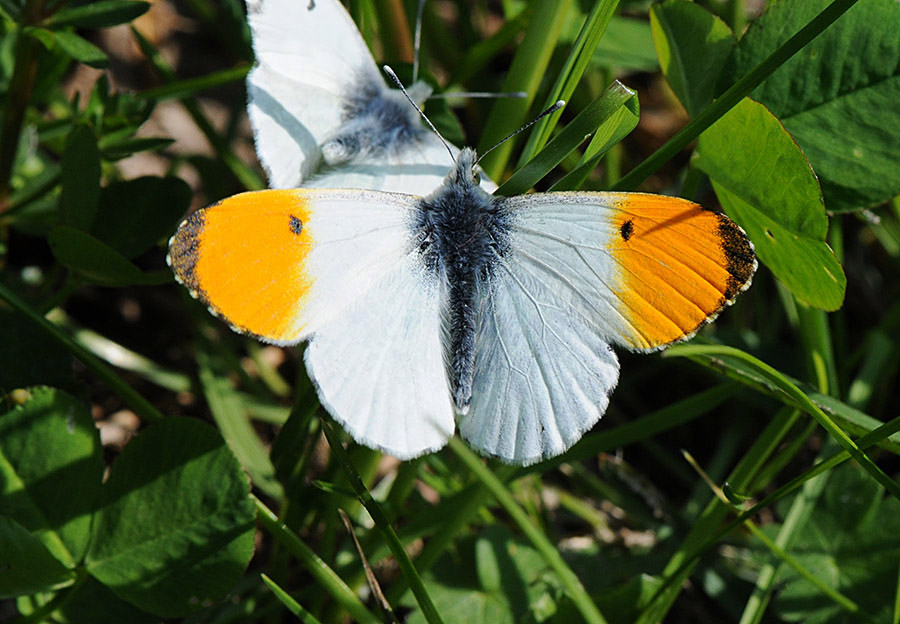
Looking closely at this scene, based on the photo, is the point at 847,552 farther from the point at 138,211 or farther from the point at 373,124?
the point at 138,211

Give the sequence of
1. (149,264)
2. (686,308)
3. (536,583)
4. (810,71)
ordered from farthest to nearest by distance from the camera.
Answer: (149,264) < (536,583) < (810,71) < (686,308)

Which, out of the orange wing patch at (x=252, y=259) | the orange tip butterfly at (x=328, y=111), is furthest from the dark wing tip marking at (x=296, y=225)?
the orange tip butterfly at (x=328, y=111)

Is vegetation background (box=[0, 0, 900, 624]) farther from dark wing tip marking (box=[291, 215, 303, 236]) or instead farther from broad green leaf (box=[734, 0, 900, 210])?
dark wing tip marking (box=[291, 215, 303, 236])

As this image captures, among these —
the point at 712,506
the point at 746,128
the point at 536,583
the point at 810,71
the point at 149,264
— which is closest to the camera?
the point at 746,128

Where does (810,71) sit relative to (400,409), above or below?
above

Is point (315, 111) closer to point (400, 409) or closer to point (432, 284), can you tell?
point (432, 284)

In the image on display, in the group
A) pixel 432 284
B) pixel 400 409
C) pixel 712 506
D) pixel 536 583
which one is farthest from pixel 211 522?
pixel 712 506

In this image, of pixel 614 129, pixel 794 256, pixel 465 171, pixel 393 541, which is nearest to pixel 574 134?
pixel 614 129

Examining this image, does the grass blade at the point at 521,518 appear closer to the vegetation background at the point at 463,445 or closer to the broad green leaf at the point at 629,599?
the vegetation background at the point at 463,445
